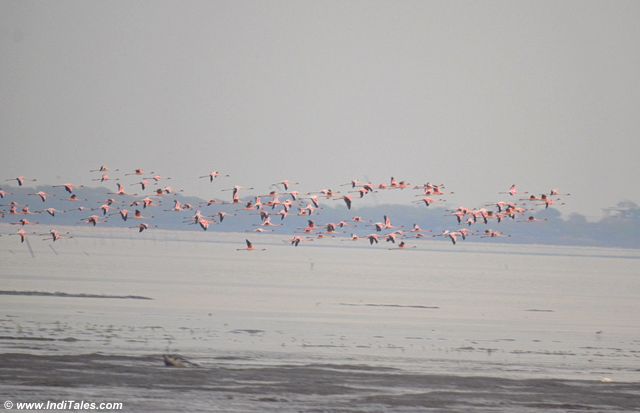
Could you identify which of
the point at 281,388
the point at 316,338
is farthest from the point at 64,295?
the point at 281,388

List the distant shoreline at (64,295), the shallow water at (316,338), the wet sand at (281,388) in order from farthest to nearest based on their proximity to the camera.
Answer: the distant shoreline at (64,295) < the shallow water at (316,338) < the wet sand at (281,388)

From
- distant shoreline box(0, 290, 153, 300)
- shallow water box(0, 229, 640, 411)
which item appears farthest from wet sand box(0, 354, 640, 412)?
distant shoreline box(0, 290, 153, 300)

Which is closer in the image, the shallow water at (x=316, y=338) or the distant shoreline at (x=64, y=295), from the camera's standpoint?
the shallow water at (x=316, y=338)

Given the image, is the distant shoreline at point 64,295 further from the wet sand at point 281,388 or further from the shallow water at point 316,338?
the wet sand at point 281,388

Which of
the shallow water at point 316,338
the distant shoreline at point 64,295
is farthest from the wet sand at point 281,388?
the distant shoreline at point 64,295

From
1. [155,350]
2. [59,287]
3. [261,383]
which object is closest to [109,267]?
[59,287]

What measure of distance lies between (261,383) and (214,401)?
13.1ft

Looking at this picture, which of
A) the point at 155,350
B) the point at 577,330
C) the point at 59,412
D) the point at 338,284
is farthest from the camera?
the point at 338,284

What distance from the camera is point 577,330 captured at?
71500mm

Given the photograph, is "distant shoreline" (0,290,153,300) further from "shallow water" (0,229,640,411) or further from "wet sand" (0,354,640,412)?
"wet sand" (0,354,640,412)

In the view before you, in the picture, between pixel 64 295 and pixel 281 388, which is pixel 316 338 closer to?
pixel 281 388

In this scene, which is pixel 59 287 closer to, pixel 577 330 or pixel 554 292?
pixel 577 330

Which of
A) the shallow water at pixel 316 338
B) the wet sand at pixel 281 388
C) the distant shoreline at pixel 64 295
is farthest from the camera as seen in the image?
the distant shoreline at pixel 64 295

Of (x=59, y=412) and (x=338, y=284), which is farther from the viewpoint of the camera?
(x=338, y=284)
